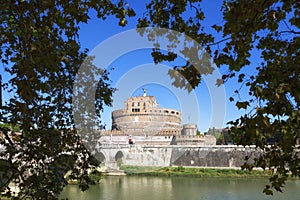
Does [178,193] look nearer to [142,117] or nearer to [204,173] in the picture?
[204,173]

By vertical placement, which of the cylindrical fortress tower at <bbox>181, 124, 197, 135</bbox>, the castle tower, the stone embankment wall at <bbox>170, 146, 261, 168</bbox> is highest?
the castle tower

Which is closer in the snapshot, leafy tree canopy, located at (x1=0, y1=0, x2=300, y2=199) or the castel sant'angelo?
leafy tree canopy, located at (x1=0, y1=0, x2=300, y2=199)

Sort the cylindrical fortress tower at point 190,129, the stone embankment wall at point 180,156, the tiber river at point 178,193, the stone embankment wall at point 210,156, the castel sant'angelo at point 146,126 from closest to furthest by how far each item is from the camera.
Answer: the tiber river at point 178,193
the stone embankment wall at point 210,156
the stone embankment wall at point 180,156
the castel sant'angelo at point 146,126
the cylindrical fortress tower at point 190,129

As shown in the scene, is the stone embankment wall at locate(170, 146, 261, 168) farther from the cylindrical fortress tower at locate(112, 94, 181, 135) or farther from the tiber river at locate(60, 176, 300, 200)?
the tiber river at locate(60, 176, 300, 200)

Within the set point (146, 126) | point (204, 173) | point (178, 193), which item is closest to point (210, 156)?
point (204, 173)

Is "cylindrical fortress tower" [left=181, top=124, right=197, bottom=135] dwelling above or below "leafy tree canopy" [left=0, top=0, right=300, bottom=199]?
above

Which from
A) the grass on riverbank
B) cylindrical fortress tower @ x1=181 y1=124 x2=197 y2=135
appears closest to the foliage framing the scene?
the grass on riverbank

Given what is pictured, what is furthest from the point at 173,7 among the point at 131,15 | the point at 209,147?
the point at 209,147

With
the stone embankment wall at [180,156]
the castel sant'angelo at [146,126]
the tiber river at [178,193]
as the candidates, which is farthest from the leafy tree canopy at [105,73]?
the castel sant'angelo at [146,126]

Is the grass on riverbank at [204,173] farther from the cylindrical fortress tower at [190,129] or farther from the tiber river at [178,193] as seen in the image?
the cylindrical fortress tower at [190,129]

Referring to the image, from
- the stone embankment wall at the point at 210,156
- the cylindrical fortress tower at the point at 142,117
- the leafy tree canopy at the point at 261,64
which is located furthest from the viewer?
the cylindrical fortress tower at the point at 142,117

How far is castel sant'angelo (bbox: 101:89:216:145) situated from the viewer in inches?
1287

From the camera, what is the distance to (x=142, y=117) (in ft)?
114

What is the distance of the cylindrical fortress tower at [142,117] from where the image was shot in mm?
34594
